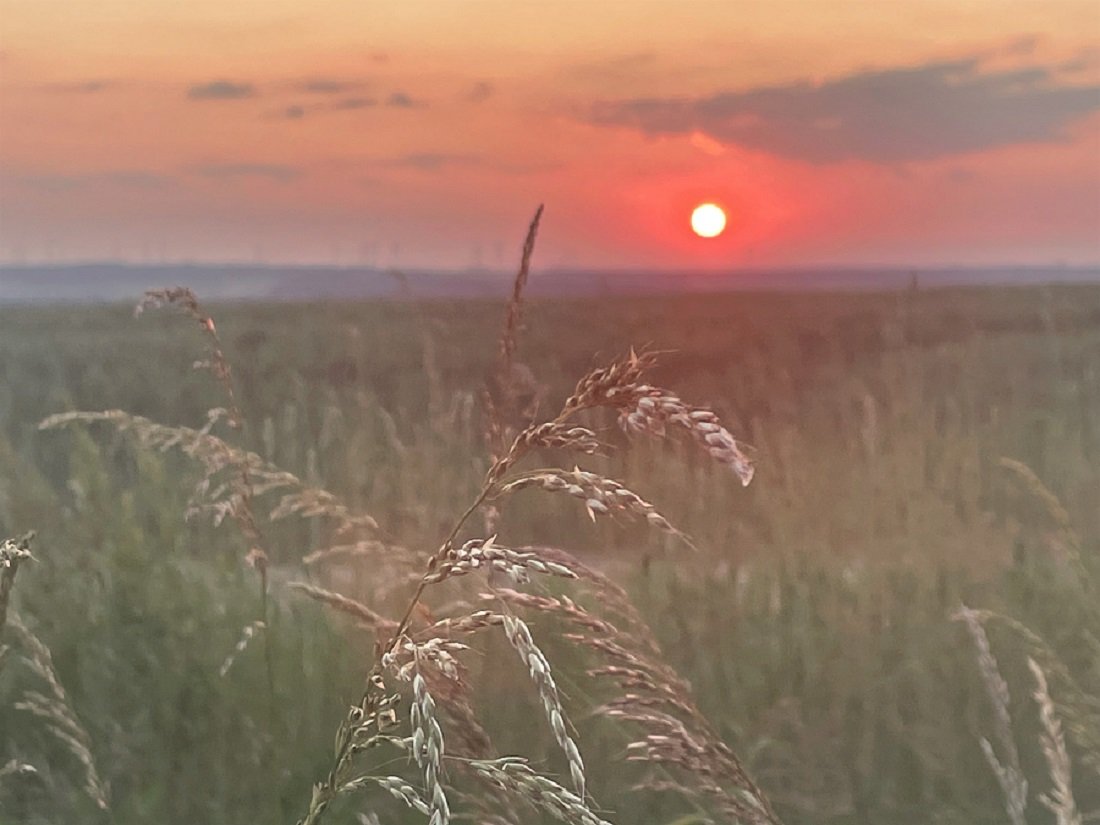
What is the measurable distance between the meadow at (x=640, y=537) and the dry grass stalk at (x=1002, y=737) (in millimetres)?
19

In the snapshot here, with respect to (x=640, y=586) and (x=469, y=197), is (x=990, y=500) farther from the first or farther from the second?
(x=469, y=197)

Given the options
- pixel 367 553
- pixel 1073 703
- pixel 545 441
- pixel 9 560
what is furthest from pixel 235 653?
pixel 1073 703

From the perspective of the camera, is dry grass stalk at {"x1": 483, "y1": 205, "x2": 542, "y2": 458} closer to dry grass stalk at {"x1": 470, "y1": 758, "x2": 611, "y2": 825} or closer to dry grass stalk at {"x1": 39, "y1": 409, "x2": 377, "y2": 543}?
dry grass stalk at {"x1": 39, "y1": 409, "x2": 377, "y2": 543}

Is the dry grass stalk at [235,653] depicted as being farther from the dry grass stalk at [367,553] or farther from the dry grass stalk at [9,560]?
the dry grass stalk at [9,560]

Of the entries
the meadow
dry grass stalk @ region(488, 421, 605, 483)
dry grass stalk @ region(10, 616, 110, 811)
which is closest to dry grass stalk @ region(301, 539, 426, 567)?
the meadow

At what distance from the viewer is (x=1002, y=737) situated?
4.22ft

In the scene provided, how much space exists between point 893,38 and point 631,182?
1.49 ft

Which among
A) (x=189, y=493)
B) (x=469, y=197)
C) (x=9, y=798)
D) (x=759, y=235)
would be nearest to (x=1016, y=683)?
(x=759, y=235)

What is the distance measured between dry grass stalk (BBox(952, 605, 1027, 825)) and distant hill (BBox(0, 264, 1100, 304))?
53 cm

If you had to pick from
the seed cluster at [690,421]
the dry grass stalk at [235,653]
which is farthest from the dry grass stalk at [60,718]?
the seed cluster at [690,421]

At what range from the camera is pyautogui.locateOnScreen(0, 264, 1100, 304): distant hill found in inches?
51.1

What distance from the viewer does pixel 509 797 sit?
1.05 meters

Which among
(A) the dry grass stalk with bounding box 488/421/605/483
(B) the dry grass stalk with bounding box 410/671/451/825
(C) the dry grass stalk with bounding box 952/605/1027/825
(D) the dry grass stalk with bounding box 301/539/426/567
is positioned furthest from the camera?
(D) the dry grass stalk with bounding box 301/539/426/567

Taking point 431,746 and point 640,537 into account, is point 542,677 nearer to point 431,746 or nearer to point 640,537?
point 431,746
